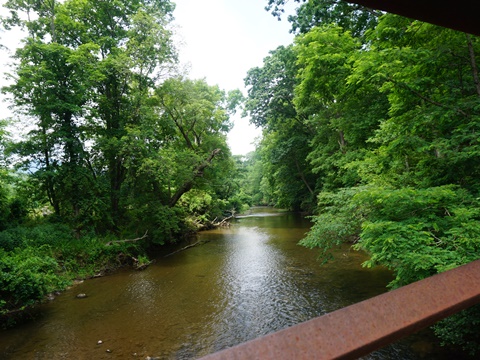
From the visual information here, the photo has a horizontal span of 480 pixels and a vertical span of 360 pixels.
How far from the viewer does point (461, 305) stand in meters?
0.73

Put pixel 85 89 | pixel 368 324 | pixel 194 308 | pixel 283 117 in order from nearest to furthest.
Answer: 1. pixel 368 324
2. pixel 194 308
3. pixel 85 89
4. pixel 283 117

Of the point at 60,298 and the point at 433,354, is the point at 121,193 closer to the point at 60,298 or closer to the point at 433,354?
the point at 60,298

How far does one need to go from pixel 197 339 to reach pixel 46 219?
1074cm

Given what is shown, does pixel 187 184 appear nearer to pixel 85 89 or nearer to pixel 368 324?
pixel 85 89

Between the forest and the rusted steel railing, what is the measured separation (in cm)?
380

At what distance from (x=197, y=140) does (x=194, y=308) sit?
1399 cm

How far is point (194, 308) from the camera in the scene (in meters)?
7.23

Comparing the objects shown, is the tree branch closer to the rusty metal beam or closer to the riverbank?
the riverbank

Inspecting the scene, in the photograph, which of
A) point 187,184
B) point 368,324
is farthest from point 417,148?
point 187,184

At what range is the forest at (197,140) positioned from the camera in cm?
466

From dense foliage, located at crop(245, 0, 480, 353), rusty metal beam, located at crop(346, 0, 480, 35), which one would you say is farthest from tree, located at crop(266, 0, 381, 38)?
rusty metal beam, located at crop(346, 0, 480, 35)

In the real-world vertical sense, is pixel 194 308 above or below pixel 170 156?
below

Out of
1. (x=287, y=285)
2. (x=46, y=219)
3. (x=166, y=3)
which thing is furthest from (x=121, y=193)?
(x=166, y=3)

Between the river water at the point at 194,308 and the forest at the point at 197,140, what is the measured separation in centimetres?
80
